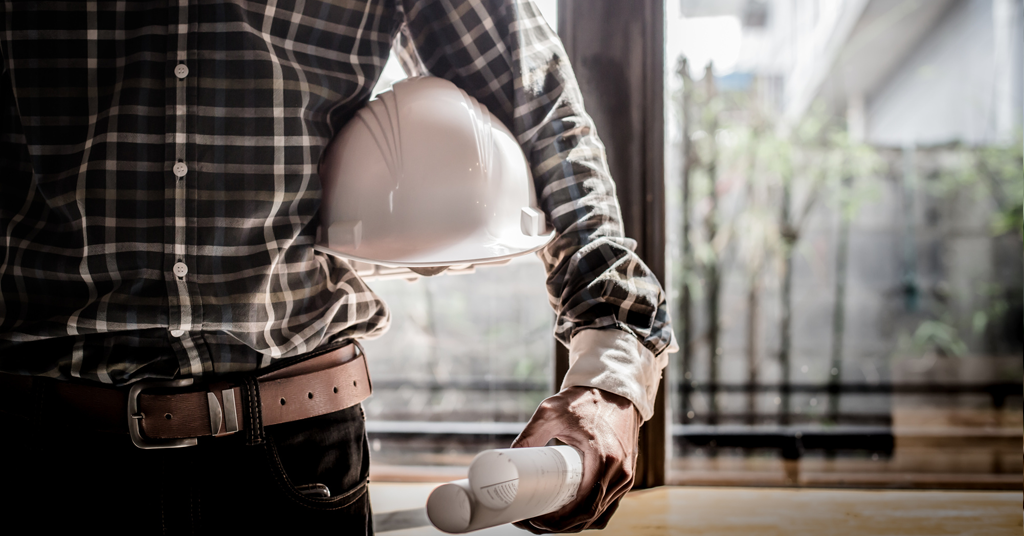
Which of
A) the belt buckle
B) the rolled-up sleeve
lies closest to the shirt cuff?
the rolled-up sleeve

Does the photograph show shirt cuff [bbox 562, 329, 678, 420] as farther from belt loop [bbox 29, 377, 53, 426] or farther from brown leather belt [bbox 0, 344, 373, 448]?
belt loop [bbox 29, 377, 53, 426]

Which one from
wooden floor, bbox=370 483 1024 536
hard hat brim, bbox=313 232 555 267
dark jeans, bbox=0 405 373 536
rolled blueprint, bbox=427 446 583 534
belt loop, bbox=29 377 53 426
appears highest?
hard hat brim, bbox=313 232 555 267

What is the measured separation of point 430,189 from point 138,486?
1.50 ft

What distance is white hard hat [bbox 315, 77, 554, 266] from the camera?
23.7 inches

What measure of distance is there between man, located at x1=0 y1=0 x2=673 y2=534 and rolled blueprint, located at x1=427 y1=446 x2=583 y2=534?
9cm

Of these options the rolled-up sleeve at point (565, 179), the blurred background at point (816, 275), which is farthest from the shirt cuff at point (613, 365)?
the blurred background at point (816, 275)

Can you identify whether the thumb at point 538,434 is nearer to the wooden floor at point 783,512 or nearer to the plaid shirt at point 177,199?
the plaid shirt at point 177,199

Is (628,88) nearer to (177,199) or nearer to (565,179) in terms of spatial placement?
(565,179)

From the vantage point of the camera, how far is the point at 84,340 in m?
0.60

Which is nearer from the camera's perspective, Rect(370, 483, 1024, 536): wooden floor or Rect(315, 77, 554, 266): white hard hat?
Rect(315, 77, 554, 266): white hard hat

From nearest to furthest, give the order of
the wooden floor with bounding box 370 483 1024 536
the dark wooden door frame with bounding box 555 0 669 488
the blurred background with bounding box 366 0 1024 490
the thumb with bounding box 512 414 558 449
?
the thumb with bounding box 512 414 558 449 < the wooden floor with bounding box 370 483 1024 536 < the dark wooden door frame with bounding box 555 0 669 488 < the blurred background with bounding box 366 0 1024 490

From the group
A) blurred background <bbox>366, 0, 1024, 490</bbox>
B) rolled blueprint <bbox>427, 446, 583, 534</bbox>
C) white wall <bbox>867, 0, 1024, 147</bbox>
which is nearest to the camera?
rolled blueprint <bbox>427, 446, 583, 534</bbox>

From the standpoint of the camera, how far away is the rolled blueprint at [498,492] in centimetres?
42

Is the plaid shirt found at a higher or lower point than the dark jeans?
higher
